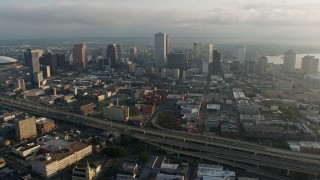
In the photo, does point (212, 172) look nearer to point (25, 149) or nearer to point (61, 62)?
point (25, 149)

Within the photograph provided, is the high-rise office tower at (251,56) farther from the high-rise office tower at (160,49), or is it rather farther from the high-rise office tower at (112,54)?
the high-rise office tower at (112,54)

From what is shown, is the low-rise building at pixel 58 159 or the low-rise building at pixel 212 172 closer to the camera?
the low-rise building at pixel 212 172

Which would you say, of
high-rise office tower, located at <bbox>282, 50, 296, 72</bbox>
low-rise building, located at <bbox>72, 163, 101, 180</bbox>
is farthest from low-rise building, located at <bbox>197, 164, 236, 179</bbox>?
high-rise office tower, located at <bbox>282, 50, 296, 72</bbox>

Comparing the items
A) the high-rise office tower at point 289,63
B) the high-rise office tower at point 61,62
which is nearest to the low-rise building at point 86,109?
the high-rise office tower at point 61,62

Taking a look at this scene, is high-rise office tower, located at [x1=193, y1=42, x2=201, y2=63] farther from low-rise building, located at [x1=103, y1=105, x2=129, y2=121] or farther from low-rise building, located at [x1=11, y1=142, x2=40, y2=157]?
low-rise building, located at [x1=11, y1=142, x2=40, y2=157]

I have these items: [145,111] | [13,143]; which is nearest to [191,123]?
[145,111]

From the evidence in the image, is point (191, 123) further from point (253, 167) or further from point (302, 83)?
point (302, 83)

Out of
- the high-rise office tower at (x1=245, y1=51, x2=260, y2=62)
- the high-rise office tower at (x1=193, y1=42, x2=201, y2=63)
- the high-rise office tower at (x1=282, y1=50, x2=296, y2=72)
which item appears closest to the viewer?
the high-rise office tower at (x1=282, y1=50, x2=296, y2=72)

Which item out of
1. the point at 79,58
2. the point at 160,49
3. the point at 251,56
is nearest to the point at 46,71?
the point at 79,58
